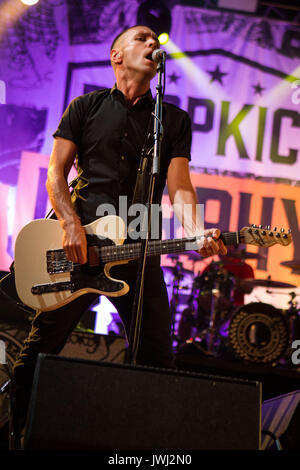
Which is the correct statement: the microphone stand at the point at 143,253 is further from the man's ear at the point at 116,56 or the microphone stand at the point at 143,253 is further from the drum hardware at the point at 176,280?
the drum hardware at the point at 176,280

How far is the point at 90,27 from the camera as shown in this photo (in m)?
6.28

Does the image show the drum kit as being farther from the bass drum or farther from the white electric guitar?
the white electric guitar

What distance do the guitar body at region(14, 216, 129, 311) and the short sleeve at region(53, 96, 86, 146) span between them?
520mm

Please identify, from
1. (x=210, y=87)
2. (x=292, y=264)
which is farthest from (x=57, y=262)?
(x=210, y=87)

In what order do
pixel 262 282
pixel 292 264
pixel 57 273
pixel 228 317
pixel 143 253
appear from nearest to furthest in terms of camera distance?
1. pixel 143 253
2. pixel 57 273
3. pixel 292 264
4. pixel 262 282
5. pixel 228 317

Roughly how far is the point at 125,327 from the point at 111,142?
107cm

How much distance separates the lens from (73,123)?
273 centimetres

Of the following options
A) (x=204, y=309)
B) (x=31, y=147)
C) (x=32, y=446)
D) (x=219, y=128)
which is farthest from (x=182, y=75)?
(x=32, y=446)

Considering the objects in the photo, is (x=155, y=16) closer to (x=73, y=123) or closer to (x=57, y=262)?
(x=73, y=123)

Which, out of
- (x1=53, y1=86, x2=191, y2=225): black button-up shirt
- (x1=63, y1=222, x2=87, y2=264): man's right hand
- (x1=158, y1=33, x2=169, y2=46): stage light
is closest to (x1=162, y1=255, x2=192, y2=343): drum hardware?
(x1=158, y1=33, x2=169, y2=46): stage light

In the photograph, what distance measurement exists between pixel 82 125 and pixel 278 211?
4.19 m

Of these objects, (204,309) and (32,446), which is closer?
(32,446)

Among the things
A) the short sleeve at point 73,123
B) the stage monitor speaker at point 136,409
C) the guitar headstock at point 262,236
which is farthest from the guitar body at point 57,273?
the stage monitor speaker at point 136,409

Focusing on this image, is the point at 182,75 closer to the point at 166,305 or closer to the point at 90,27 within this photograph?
the point at 90,27
